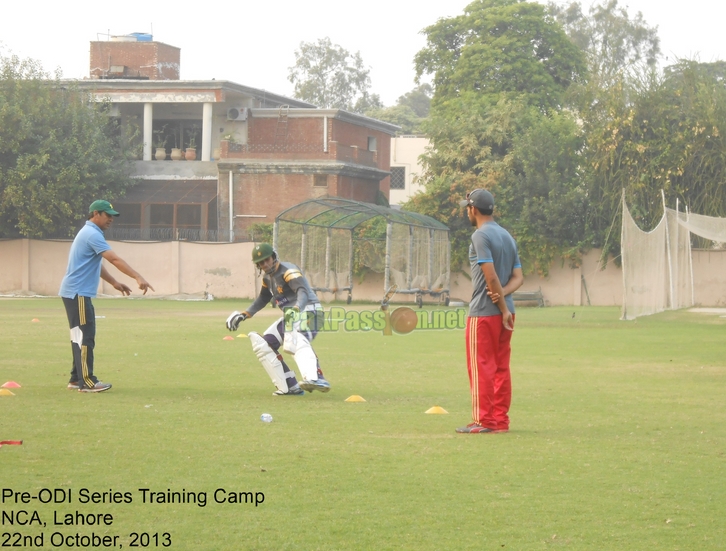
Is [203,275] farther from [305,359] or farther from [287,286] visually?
[305,359]

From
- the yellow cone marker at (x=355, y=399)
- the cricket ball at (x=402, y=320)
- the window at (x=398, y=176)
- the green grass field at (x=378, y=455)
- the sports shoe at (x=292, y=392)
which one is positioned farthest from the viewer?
the window at (x=398, y=176)

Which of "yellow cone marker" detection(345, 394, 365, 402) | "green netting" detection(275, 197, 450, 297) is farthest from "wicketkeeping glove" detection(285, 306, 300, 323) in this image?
"green netting" detection(275, 197, 450, 297)

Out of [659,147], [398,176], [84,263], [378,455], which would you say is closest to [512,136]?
[659,147]

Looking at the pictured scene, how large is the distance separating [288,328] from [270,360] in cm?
40

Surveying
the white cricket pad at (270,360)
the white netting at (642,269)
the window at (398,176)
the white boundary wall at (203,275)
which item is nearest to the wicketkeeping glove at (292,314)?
the white cricket pad at (270,360)

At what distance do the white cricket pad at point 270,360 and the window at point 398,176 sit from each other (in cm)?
5093

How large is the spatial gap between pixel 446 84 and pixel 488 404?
4906cm

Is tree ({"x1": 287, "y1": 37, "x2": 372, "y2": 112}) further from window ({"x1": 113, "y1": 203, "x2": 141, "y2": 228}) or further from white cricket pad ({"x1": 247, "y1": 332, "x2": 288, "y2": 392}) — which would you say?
white cricket pad ({"x1": 247, "y1": 332, "x2": 288, "y2": 392})

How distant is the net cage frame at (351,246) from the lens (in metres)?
30.7

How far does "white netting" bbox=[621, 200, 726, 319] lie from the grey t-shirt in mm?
15535

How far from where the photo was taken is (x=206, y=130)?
4681 centimetres

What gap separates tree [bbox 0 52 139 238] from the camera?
131ft

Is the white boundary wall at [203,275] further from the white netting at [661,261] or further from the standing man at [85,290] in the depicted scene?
the standing man at [85,290]

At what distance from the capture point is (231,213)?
147 feet
